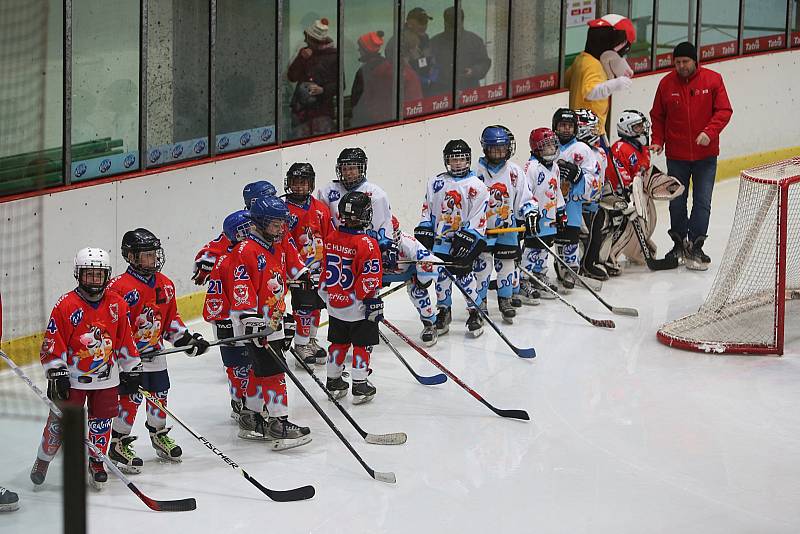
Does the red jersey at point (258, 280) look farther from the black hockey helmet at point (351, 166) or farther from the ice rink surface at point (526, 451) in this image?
the black hockey helmet at point (351, 166)

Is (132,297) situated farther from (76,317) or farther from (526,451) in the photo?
(526,451)

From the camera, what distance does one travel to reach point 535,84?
38.0ft

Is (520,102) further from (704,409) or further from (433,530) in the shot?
(433,530)

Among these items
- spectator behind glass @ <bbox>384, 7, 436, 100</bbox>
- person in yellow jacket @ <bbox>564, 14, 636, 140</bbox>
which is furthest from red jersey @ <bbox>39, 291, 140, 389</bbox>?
person in yellow jacket @ <bbox>564, 14, 636, 140</bbox>

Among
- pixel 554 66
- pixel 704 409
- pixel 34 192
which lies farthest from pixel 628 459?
pixel 554 66

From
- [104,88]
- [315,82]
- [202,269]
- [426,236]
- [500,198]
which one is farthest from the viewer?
[315,82]

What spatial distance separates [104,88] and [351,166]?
1.74m

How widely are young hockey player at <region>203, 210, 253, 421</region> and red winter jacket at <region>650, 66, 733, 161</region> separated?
4516 millimetres

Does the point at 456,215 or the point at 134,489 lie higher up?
the point at 456,215

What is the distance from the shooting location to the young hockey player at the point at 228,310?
5875 mm

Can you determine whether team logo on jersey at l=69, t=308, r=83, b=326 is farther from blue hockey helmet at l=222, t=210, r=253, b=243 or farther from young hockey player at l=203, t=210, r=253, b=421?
blue hockey helmet at l=222, t=210, r=253, b=243

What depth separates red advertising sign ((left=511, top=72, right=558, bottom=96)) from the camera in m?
11.4

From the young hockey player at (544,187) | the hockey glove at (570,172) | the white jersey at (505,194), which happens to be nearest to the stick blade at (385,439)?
the white jersey at (505,194)

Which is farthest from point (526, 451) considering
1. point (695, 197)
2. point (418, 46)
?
point (418, 46)
